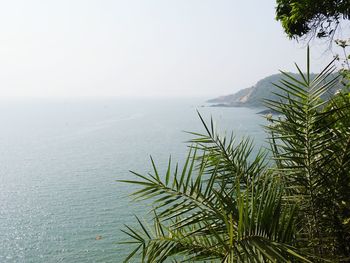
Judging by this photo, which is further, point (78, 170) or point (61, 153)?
point (61, 153)

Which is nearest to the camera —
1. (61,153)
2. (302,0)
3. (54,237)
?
(302,0)

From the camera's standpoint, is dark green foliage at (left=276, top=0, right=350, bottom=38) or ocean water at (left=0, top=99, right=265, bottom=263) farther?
ocean water at (left=0, top=99, right=265, bottom=263)

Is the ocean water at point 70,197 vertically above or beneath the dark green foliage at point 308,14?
beneath

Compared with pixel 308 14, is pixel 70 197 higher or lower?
lower

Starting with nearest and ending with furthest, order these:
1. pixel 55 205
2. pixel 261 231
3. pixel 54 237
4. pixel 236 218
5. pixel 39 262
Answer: pixel 261 231
pixel 236 218
pixel 39 262
pixel 54 237
pixel 55 205

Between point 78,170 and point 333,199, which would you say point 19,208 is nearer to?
point 78,170

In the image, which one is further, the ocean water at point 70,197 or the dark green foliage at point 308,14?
the ocean water at point 70,197

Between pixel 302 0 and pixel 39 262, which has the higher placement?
pixel 302 0

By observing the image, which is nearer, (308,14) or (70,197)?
(308,14)

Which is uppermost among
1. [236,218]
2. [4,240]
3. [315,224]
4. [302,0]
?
[302,0]

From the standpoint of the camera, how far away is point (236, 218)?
2238 mm

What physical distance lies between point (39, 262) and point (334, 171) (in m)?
20.5

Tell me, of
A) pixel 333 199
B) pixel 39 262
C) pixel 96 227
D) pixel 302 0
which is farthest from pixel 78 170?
pixel 333 199

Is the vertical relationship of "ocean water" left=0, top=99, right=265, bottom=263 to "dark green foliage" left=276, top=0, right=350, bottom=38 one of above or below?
below
